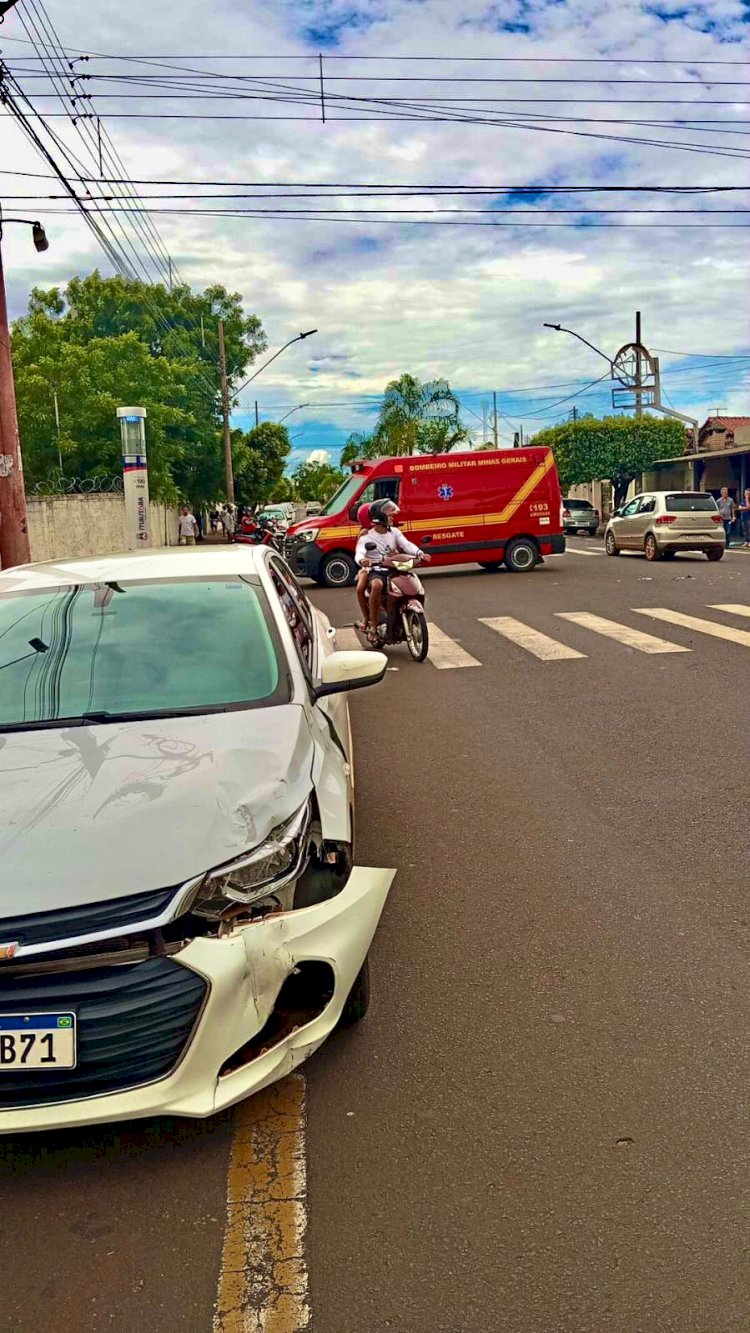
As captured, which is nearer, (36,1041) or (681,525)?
(36,1041)

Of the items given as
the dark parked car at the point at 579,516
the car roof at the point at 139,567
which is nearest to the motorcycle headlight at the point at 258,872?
the car roof at the point at 139,567

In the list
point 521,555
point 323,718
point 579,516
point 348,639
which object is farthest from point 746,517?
point 323,718

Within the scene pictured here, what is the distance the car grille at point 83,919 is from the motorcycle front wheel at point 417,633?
9.19 meters

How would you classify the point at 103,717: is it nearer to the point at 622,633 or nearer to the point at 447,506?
the point at 622,633

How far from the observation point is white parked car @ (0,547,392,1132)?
9.11 feet

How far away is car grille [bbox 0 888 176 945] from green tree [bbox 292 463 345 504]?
11679 cm

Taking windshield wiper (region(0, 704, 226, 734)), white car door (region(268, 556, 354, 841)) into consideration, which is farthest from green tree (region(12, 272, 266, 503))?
windshield wiper (region(0, 704, 226, 734))

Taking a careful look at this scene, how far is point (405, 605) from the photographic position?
12.1 metres

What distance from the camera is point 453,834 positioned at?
5.84 meters

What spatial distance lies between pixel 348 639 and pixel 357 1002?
34.7 feet

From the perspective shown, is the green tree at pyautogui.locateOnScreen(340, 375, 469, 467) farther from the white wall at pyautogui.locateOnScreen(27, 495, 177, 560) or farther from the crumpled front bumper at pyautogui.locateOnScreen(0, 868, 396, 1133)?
the crumpled front bumper at pyautogui.locateOnScreen(0, 868, 396, 1133)

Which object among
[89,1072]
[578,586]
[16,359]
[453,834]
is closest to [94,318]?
[16,359]

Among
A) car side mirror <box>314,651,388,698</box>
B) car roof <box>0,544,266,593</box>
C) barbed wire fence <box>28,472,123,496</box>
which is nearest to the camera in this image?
A: car side mirror <box>314,651,388,698</box>

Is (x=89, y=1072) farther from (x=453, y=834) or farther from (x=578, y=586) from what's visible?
(x=578, y=586)
